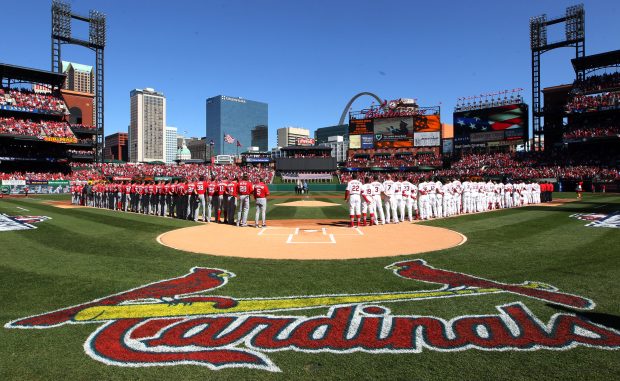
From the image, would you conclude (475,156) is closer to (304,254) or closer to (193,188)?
(193,188)

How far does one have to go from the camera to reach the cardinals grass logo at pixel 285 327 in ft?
12.7

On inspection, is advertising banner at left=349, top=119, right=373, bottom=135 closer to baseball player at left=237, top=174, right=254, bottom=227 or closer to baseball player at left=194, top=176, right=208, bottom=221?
baseball player at left=194, top=176, right=208, bottom=221

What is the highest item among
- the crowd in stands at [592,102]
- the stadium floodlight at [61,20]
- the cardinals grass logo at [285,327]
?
the stadium floodlight at [61,20]

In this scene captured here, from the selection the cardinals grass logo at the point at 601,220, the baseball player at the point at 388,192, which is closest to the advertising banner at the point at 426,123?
the cardinals grass logo at the point at 601,220

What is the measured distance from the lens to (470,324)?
178 inches

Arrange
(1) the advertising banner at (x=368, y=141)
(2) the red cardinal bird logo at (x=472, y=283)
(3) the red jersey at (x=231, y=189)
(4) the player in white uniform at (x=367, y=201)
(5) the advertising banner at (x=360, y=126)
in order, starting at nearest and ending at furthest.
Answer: (2) the red cardinal bird logo at (x=472, y=283) → (4) the player in white uniform at (x=367, y=201) → (3) the red jersey at (x=231, y=189) → (1) the advertising banner at (x=368, y=141) → (5) the advertising banner at (x=360, y=126)

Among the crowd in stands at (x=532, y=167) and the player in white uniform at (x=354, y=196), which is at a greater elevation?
the crowd in stands at (x=532, y=167)

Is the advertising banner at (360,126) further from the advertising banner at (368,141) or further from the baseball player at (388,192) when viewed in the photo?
the baseball player at (388,192)

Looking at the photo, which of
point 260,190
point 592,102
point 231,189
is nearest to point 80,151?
point 231,189

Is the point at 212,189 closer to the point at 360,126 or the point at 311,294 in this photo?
the point at 311,294

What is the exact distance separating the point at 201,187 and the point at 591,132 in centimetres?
5471

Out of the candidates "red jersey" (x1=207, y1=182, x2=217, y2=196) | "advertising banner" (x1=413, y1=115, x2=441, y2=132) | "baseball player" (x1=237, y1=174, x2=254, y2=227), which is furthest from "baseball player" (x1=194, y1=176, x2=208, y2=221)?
"advertising banner" (x1=413, y1=115, x2=441, y2=132)

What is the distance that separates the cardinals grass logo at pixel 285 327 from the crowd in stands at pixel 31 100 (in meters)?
65.5

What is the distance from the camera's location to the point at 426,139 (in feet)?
226
